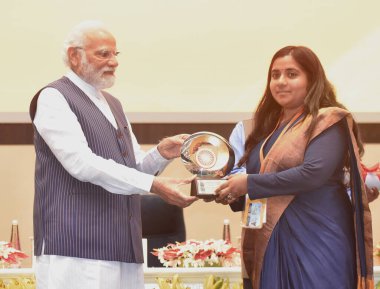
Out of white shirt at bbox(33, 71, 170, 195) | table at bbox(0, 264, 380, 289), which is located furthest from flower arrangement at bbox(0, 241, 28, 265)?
white shirt at bbox(33, 71, 170, 195)

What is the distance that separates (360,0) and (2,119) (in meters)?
2.28

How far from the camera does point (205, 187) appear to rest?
2879 millimetres

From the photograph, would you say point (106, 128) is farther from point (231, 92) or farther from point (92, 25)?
point (231, 92)

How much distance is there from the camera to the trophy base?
2.86 m

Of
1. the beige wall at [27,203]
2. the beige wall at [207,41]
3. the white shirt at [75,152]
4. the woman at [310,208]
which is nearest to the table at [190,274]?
the woman at [310,208]

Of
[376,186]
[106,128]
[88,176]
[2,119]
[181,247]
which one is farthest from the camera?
[2,119]

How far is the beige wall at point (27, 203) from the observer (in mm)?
5367

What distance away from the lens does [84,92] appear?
2908 mm

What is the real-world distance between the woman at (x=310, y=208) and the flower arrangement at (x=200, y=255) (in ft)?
1.53

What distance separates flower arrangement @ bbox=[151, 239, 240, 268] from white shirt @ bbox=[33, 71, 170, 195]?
700 millimetres

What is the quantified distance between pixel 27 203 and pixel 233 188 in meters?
2.77

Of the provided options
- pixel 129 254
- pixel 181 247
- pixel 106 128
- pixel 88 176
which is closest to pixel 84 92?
pixel 106 128

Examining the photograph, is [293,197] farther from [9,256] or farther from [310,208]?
[9,256]

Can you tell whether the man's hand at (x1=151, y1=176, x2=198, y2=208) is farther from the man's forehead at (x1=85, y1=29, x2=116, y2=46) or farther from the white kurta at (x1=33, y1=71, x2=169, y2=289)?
the man's forehead at (x1=85, y1=29, x2=116, y2=46)
